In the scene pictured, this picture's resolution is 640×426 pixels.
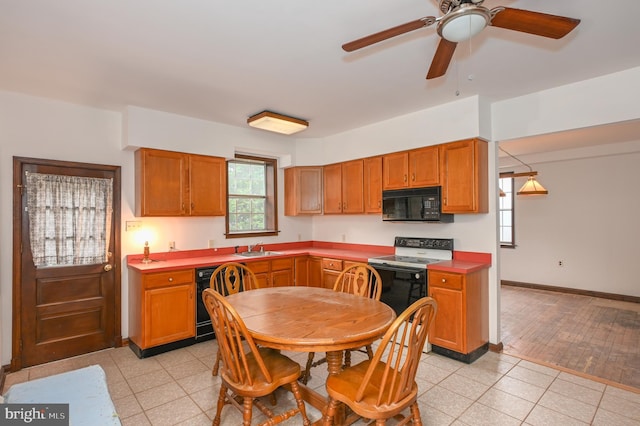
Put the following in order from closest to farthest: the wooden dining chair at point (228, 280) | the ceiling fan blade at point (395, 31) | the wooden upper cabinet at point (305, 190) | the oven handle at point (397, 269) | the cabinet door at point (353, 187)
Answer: the ceiling fan blade at point (395, 31), the wooden dining chair at point (228, 280), the oven handle at point (397, 269), the cabinet door at point (353, 187), the wooden upper cabinet at point (305, 190)

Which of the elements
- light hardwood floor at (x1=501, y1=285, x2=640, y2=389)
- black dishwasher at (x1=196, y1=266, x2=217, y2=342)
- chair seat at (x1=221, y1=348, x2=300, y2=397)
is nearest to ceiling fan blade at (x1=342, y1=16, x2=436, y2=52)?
chair seat at (x1=221, y1=348, x2=300, y2=397)

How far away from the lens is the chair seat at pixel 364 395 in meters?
1.70

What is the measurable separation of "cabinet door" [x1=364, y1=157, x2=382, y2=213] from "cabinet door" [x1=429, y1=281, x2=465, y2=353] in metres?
1.32

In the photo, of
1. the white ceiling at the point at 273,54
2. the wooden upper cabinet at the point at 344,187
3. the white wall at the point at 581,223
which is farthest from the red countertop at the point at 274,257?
the white wall at the point at 581,223

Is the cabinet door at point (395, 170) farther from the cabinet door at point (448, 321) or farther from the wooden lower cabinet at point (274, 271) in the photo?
the wooden lower cabinet at point (274, 271)

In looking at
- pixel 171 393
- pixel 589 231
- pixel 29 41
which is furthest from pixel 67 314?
pixel 589 231

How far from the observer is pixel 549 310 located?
499cm

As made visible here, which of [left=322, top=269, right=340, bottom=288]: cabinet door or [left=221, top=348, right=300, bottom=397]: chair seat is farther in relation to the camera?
[left=322, top=269, right=340, bottom=288]: cabinet door

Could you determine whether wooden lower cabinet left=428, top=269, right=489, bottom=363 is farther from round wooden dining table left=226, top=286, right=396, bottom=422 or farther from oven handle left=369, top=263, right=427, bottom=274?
round wooden dining table left=226, top=286, right=396, bottom=422

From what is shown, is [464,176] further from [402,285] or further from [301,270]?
[301,270]

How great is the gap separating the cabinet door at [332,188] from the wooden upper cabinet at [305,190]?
105 millimetres

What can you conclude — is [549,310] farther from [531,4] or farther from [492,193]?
[531,4]

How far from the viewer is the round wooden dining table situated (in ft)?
6.05

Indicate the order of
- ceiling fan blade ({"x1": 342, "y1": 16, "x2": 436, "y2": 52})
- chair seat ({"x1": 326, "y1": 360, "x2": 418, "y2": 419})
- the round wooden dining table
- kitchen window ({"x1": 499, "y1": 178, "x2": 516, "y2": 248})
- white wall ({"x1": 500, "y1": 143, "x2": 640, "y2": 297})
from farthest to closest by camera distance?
kitchen window ({"x1": 499, "y1": 178, "x2": 516, "y2": 248})
white wall ({"x1": 500, "y1": 143, "x2": 640, "y2": 297})
the round wooden dining table
chair seat ({"x1": 326, "y1": 360, "x2": 418, "y2": 419})
ceiling fan blade ({"x1": 342, "y1": 16, "x2": 436, "y2": 52})
